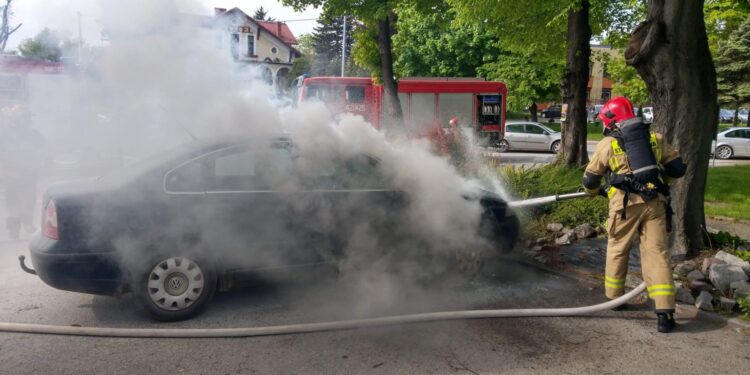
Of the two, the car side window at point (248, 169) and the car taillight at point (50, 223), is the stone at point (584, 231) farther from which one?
the car taillight at point (50, 223)

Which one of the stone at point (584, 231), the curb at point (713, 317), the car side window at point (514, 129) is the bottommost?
the curb at point (713, 317)

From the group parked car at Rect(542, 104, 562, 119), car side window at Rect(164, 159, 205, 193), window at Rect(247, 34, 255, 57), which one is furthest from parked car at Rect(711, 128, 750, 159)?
parked car at Rect(542, 104, 562, 119)

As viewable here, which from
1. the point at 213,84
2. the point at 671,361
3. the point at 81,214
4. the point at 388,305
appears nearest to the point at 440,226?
the point at 388,305

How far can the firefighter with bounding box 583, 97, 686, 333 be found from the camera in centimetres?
440

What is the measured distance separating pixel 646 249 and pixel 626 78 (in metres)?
27.3

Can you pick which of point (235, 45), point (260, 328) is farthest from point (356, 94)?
point (260, 328)

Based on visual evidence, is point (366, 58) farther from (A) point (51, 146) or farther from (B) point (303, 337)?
(B) point (303, 337)

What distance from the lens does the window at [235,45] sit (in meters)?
5.75

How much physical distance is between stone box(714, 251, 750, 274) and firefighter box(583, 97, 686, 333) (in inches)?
52.2

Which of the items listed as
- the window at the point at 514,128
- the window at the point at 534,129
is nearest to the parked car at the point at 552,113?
the window at the point at 534,129

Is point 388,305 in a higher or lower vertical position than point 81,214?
lower

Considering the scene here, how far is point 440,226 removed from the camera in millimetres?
5188

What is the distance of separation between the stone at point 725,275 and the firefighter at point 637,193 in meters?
1.04

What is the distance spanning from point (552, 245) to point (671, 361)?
3193mm
